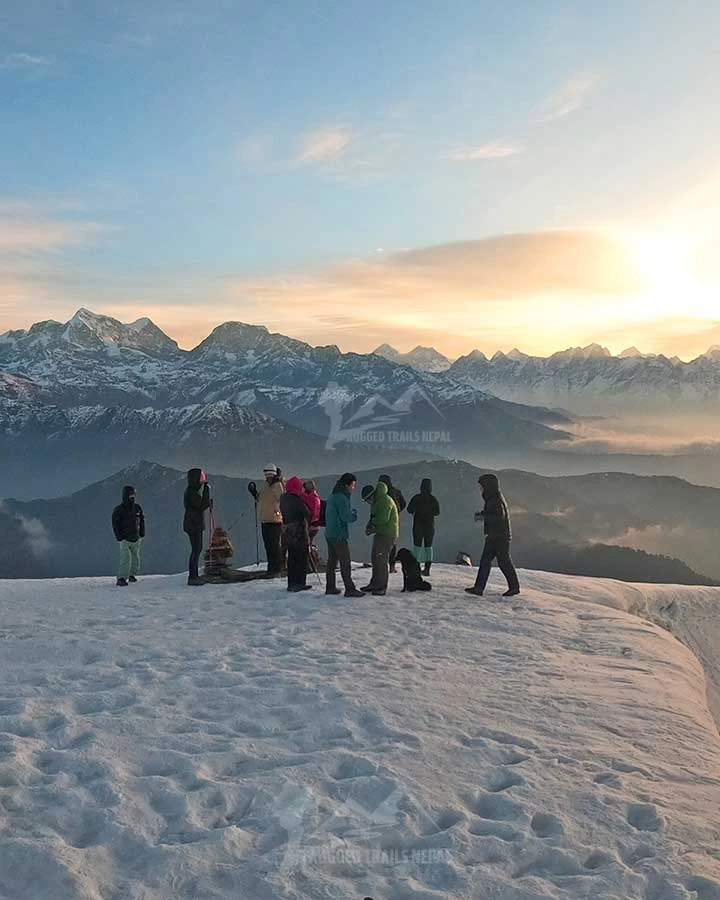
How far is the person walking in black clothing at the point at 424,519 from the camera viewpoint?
18.1 meters

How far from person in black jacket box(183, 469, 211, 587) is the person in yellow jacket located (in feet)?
3.96

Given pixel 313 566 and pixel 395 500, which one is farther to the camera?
pixel 395 500

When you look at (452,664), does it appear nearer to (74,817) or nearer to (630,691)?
(630,691)

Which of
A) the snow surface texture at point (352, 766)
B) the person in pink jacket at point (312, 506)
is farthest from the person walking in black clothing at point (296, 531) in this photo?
the snow surface texture at point (352, 766)

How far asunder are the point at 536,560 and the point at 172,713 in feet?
616

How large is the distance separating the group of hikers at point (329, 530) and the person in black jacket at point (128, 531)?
22mm

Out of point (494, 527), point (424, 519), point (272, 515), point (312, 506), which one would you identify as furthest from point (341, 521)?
point (424, 519)

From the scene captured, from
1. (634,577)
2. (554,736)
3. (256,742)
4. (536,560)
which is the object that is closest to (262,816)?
(256,742)

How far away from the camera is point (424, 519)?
1812 centimetres

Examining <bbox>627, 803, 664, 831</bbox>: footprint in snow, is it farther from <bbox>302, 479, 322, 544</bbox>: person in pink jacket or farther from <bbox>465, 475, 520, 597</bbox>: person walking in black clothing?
<bbox>302, 479, 322, 544</bbox>: person in pink jacket

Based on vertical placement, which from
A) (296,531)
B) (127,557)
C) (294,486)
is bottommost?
(127,557)

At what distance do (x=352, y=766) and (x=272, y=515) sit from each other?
10.9m

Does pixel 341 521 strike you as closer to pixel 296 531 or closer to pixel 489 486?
pixel 296 531

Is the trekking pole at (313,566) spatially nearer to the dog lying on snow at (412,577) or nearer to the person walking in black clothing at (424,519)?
the dog lying on snow at (412,577)
